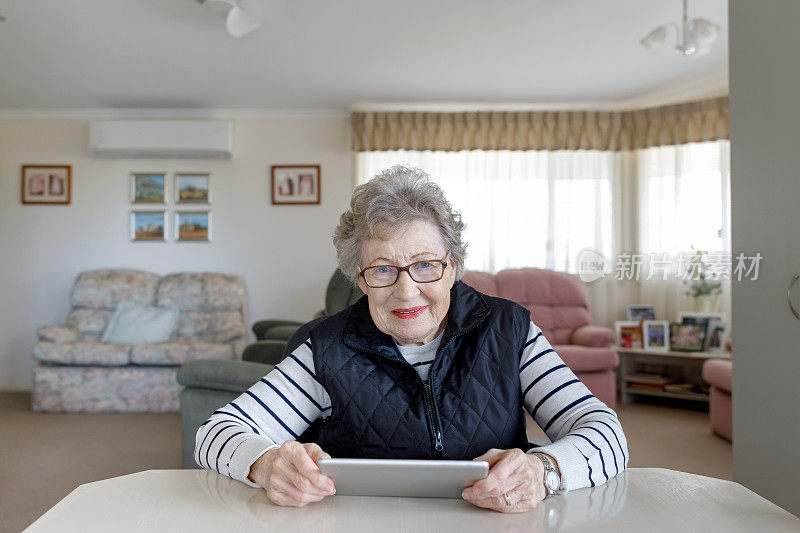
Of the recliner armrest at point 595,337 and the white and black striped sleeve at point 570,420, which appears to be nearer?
the white and black striped sleeve at point 570,420

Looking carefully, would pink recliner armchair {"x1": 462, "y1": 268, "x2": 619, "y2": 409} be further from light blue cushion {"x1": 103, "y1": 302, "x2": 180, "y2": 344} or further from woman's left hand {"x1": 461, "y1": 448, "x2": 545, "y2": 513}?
woman's left hand {"x1": 461, "y1": 448, "x2": 545, "y2": 513}

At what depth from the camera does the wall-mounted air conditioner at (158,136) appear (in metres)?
5.48

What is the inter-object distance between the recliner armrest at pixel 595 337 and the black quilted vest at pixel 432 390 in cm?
345

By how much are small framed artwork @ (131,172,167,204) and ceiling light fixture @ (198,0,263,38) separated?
251 centimetres

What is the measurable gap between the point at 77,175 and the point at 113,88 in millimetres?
1122

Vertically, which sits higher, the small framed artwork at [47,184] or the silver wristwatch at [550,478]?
the small framed artwork at [47,184]

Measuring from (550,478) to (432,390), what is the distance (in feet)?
1.12

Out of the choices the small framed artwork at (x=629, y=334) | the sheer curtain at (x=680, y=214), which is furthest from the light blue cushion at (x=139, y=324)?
the sheer curtain at (x=680, y=214)

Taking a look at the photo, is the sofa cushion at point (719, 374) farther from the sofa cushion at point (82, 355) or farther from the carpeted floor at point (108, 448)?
the sofa cushion at point (82, 355)

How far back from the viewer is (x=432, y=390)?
131 cm

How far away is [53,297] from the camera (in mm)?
5770

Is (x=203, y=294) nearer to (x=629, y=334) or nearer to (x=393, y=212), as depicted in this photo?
(x=629, y=334)

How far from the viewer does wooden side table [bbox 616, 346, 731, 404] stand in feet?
15.7

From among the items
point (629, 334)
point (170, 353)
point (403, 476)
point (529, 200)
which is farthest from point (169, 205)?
point (403, 476)
